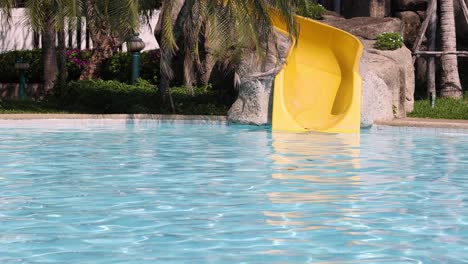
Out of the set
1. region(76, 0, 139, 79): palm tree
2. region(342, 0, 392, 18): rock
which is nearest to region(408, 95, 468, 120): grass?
region(342, 0, 392, 18): rock

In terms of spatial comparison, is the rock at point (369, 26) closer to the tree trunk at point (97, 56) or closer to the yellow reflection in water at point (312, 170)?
Answer: the yellow reflection in water at point (312, 170)

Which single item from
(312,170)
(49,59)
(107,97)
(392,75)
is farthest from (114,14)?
(49,59)

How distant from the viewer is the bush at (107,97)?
908 inches

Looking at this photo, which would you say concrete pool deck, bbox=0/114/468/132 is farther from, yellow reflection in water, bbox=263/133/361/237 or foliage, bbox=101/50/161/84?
foliage, bbox=101/50/161/84

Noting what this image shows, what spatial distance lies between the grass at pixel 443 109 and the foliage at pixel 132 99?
445cm

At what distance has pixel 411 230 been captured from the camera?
28.1 ft

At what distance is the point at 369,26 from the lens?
76.7ft

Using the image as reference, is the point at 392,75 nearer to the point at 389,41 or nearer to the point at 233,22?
the point at 389,41

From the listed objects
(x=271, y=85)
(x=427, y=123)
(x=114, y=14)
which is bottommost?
(x=427, y=123)

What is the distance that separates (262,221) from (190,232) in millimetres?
857

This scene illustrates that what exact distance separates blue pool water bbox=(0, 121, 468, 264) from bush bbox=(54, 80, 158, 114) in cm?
519

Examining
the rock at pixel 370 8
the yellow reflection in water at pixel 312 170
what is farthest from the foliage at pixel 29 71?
the yellow reflection in water at pixel 312 170

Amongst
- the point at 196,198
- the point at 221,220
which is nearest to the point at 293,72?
the point at 196,198

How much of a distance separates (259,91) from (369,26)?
14.7ft
